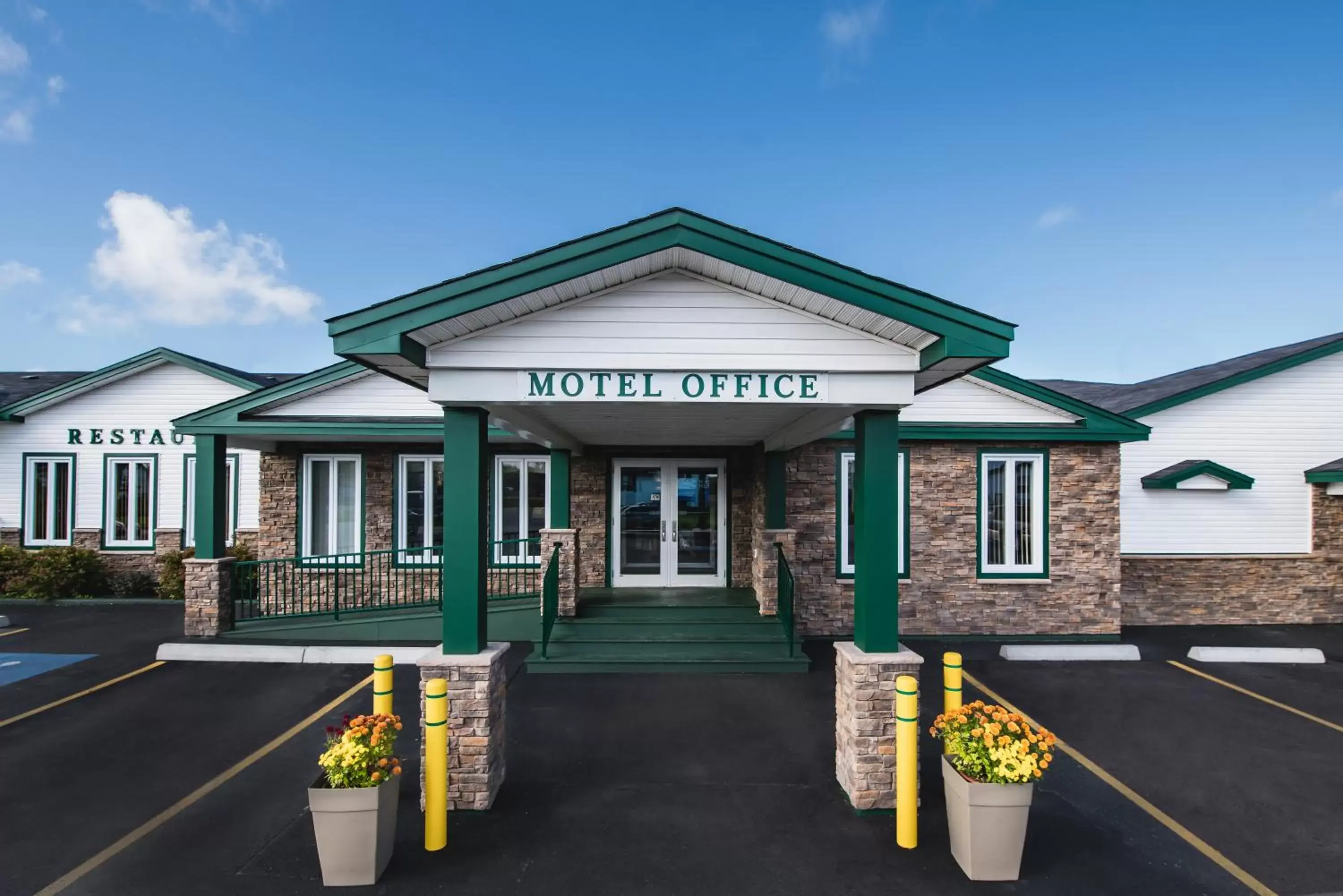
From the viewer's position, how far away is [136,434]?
13703 mm

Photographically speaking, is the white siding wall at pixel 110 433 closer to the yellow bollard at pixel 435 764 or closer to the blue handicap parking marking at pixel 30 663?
the blue handicap parking marking at pixel 30 663

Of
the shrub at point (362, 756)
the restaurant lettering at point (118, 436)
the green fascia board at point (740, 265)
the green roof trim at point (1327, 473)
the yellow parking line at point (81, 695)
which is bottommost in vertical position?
the yellow parking line at point (81, 695)

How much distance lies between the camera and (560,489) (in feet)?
30.9

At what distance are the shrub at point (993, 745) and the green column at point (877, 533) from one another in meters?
0.83

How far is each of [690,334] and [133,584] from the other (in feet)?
49.3

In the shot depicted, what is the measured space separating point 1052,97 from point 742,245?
1455 centimetres

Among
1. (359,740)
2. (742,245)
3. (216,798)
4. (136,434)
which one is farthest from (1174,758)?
(136,434)

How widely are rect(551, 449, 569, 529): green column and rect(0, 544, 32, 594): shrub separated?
12.3m

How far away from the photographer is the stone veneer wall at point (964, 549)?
970 cm

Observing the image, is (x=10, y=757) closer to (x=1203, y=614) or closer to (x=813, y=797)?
(x=813, y=797)

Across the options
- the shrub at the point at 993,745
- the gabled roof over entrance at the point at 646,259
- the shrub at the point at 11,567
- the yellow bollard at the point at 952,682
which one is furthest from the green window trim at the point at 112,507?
the shrub at the point at 993,745

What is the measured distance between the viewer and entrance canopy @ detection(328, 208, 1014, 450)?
4.54 meters

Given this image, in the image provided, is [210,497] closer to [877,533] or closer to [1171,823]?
[877,533]

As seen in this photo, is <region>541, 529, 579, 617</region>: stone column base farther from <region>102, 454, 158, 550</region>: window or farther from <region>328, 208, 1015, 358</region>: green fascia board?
<region>102, 454, 158, 550</region>: window
